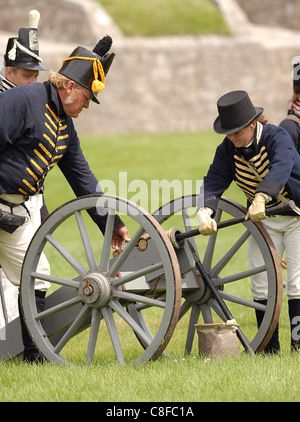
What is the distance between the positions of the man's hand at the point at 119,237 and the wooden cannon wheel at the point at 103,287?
7.5 inches

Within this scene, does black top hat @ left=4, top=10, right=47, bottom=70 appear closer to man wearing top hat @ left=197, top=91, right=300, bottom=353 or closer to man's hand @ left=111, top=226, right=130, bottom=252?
man's hand @ left=111, top=226, right=130, bottom=252

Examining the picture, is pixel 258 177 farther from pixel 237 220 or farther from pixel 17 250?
pixel 17 250

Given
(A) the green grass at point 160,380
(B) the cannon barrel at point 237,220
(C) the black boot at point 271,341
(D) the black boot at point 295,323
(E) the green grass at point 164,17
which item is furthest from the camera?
(E) the green grass at point 164,17

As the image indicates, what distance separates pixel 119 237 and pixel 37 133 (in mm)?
821

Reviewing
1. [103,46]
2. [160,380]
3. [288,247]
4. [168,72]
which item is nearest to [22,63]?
[103,46]

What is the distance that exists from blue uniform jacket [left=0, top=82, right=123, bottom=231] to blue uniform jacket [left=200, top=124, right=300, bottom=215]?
2.55 ft

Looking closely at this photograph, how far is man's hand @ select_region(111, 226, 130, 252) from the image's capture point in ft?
16.8

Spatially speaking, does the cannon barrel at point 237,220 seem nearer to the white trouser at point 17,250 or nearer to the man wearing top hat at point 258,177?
the man wearing top hat at point 258,177

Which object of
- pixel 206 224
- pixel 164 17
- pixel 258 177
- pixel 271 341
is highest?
pixel 164 17

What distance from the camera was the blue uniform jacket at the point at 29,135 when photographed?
4738mm

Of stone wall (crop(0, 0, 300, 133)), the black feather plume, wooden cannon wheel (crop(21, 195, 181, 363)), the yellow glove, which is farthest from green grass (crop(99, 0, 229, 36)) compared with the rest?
the yellow glove

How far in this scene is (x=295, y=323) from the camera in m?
5.32

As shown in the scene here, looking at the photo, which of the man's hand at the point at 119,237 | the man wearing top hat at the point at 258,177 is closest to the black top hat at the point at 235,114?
the man wearing top hat at the point at 258,177

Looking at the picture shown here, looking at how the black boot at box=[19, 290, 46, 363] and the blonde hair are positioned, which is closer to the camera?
the blonde hair
